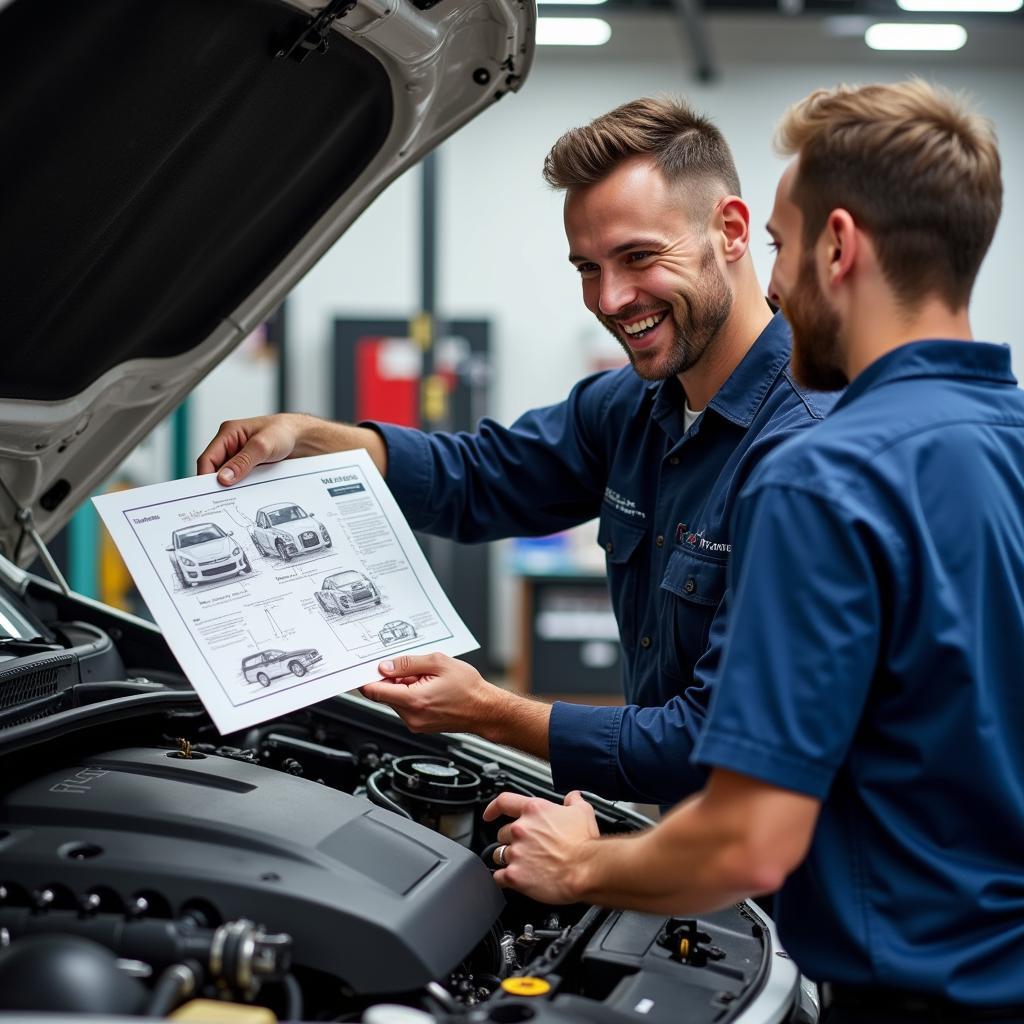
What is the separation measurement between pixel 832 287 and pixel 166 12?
0.84 metres

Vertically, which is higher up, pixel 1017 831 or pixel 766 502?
pixel 766 502

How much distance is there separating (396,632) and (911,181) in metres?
0.88

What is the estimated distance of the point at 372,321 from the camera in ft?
Result: 25.1

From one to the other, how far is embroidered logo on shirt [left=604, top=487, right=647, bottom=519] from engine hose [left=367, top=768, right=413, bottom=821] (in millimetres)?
614

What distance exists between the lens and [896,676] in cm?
109

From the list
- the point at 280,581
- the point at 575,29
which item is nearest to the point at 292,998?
the point at 280,581

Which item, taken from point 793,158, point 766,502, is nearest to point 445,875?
point 766,502

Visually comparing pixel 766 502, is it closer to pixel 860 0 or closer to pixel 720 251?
pixel 720 251

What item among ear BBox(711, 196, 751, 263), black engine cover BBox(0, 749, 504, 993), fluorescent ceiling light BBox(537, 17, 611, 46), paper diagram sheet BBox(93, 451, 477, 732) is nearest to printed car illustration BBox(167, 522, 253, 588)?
paper diagram sheet BBox(93, 451, 477, 732)

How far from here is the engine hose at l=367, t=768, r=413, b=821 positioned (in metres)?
1.55

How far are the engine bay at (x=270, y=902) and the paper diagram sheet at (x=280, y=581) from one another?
0.44 feet

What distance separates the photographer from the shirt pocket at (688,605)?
1701 mm

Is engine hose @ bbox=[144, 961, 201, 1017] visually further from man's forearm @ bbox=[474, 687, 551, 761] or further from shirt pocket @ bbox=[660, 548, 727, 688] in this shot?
shirt pocket @ bbox=[660, 548, 727, 688]

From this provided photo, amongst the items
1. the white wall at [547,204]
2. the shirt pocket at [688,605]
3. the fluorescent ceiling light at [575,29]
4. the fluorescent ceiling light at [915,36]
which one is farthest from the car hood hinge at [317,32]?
the white wall at [547,204]
